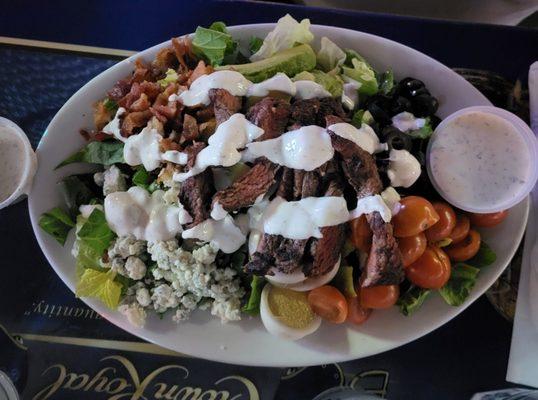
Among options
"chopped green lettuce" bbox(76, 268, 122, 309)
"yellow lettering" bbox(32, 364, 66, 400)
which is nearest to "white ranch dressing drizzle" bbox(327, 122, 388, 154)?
"chopped green lettuce" bbox(76, 268, 122, 309)

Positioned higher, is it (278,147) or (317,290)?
(278,147)

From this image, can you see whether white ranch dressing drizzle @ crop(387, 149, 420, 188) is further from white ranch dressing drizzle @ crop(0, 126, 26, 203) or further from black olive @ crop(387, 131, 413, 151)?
white ranch dressing drizzle @ crop(0, 126, 26, 203)

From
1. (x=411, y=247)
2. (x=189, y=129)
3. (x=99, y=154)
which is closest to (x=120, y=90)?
(x=99, y=154)

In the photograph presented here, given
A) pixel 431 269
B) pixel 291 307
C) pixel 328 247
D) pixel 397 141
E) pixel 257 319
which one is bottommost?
pixel 257 319

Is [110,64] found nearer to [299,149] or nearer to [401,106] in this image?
[299,149]

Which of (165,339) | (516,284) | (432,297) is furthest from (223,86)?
(516,284)

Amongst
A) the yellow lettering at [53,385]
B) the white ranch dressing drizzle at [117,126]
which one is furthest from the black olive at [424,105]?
the yellow lettering at [53,385]

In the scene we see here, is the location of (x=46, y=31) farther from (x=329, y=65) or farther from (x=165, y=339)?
(x=165, y=339)

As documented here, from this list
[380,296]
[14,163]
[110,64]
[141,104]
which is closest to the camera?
[380,296]
